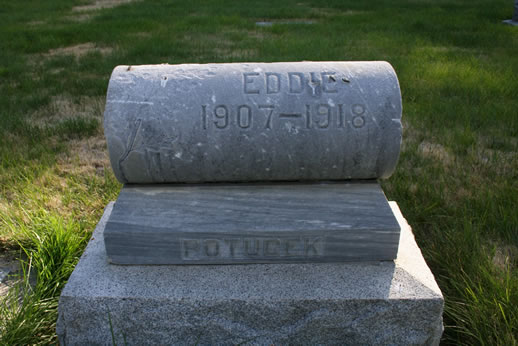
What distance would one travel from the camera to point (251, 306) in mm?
1608

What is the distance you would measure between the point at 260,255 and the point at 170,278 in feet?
1.15

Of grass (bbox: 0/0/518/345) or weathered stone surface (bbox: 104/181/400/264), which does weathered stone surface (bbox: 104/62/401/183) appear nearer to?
weathered stone surface (bbox: 104/181/400/264)

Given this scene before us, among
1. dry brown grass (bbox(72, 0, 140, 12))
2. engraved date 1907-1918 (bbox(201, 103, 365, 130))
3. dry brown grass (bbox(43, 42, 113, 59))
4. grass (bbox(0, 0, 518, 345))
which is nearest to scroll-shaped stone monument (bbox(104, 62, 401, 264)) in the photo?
engraved date 1907-1918 (bbox(201, 103, 365, 130))

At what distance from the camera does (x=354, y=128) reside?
1.69 metres

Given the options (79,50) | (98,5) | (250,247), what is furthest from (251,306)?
(98,5)

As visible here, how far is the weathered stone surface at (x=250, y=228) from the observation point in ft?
5.47

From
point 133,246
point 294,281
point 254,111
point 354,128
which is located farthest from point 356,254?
point 133,246

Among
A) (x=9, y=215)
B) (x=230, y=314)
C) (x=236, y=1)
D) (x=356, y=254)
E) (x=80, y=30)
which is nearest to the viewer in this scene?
(x=230, y=314)

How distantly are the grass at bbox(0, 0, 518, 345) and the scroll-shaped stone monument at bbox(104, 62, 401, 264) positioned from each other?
497mm

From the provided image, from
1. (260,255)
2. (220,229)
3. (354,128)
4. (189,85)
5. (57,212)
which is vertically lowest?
(57,212)

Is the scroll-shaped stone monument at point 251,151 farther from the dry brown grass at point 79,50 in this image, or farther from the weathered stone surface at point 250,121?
the dry brown grass at point 79,50

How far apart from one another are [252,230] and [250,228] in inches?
0.5

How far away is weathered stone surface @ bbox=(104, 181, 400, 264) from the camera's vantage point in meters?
1.67

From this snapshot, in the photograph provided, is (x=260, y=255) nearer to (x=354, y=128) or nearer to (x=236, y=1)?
(x=354, y=128)
